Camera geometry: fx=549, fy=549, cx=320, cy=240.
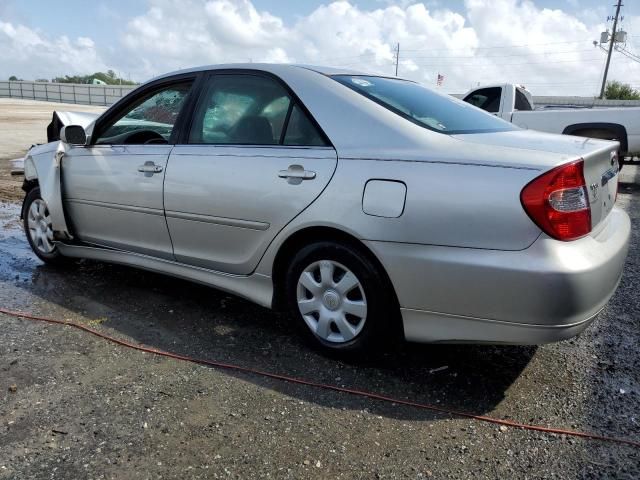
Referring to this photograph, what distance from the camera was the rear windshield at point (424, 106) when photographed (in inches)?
119

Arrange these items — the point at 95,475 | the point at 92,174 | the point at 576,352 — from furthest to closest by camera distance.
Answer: the point at 92,174 → the point at 576,352 → the point at 95,475

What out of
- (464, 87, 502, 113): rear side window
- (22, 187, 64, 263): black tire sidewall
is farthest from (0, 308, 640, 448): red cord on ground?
(464, 87, 502, 113): rear side window

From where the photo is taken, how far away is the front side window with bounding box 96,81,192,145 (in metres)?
3.81

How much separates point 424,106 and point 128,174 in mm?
2076

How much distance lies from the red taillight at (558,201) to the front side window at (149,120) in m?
2.43

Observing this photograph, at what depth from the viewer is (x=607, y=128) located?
9.68 meters

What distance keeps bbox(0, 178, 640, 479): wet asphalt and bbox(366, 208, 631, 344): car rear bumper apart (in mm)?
412

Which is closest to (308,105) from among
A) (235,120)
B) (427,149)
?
(235,120)

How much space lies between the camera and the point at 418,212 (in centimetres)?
257

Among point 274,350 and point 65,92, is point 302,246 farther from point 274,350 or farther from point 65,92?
point 65,92

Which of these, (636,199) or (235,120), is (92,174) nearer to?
(235,120)

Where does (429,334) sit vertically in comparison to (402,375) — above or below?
above

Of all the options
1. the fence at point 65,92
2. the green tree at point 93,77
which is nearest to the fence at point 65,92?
the fence at point 65,92

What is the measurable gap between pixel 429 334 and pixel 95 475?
1.59m
